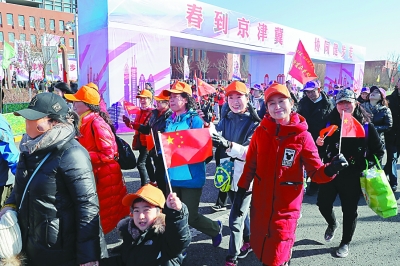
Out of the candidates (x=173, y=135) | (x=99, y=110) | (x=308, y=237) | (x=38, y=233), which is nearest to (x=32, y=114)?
(x=38, y=233)

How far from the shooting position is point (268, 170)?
8.14 ft

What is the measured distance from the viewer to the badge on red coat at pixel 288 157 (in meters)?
2.42

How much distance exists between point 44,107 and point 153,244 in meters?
1.19

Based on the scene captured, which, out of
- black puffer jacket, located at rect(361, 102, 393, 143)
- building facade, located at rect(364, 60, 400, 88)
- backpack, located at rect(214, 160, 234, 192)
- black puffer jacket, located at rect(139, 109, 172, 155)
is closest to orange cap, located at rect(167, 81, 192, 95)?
black puffer jacket, located at rect(139, 109, 172, 155)

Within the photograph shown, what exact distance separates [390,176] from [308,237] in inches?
109

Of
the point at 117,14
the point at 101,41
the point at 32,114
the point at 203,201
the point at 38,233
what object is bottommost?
the point at 203,201

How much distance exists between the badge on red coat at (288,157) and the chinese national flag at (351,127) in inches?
37.1

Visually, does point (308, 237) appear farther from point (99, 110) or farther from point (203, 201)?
point (99, 110)

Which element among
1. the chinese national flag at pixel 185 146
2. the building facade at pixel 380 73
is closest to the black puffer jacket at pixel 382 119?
the chinese national flag at pixel 185 146

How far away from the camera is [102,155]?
3189 mm

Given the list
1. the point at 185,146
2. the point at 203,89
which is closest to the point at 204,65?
the point at 203,89

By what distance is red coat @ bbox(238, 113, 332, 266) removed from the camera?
7.92ft

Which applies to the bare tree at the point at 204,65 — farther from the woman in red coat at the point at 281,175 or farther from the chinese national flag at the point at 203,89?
the woman in red coat at the point at 281,175

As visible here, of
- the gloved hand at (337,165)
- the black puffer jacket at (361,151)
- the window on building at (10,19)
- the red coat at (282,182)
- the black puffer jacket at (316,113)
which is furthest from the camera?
the window on building at (10,19)
